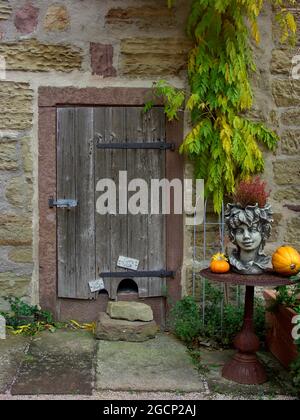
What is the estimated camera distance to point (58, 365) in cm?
388

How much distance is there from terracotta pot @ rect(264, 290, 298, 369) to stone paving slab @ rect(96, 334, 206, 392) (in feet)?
1.93

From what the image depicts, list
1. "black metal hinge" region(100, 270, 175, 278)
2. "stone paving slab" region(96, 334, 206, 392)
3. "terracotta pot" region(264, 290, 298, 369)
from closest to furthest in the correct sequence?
"stone paving slab" region(96, 334, 206, 392) < "terracotta pot" region(264, 290, 298, 369) < "black metal hinge" region(100, 270, 175, 278)

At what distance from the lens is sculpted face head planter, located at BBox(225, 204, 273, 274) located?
3621mm

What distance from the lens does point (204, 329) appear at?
4.43m

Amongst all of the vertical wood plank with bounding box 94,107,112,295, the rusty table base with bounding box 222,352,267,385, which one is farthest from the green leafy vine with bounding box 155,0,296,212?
the rusty table base with bounding box 222,352,267,385

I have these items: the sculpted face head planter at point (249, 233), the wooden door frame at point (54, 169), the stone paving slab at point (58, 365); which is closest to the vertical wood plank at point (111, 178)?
the wooden door frame at point (54, 169)

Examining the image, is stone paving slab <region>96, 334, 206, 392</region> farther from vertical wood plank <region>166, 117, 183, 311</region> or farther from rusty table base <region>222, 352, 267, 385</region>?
vertical wood plank <region>166, 117, 183, 311</region>

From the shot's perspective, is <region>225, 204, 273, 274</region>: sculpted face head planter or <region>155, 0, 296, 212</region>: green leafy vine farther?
<region>155, 0, 296, 212</region>: green leafy vine

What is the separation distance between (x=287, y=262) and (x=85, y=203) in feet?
5.82

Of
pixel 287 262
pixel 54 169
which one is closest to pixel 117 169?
pixel 54 169

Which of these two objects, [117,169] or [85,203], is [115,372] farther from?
[117,169]

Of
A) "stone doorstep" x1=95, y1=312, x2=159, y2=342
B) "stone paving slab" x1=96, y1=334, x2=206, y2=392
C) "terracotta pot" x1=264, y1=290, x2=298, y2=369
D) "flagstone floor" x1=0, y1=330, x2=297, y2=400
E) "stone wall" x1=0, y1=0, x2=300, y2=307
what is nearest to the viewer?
"flagstone floor" x1=0, y1=330, x2=297, y2=400

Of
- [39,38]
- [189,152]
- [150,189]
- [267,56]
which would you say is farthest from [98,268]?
[267,56]

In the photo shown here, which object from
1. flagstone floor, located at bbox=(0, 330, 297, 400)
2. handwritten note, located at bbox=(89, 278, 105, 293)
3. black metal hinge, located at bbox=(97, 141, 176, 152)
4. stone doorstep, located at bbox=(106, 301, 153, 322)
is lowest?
flagstone floor, located at bbox=(0, 330, 297, 400)
